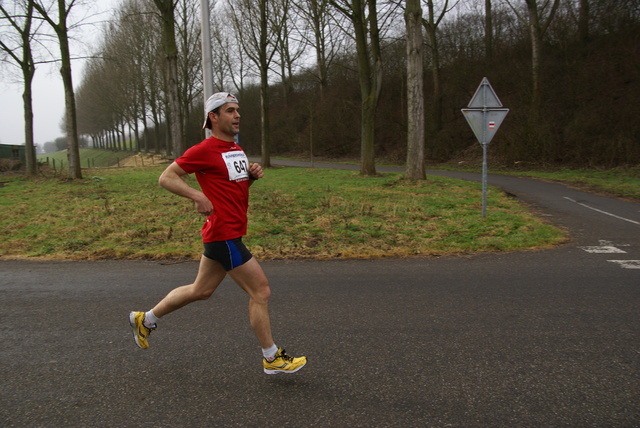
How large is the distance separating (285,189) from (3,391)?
44.0 ft

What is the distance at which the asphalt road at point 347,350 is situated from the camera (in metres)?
2.86

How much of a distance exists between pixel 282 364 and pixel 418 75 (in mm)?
14425

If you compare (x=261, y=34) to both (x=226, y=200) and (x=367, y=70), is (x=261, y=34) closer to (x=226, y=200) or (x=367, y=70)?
(x=367, y=70)

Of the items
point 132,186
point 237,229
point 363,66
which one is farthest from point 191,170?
point 363,66

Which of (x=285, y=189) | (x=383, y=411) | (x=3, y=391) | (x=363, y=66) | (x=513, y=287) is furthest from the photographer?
(x=363, y=66)

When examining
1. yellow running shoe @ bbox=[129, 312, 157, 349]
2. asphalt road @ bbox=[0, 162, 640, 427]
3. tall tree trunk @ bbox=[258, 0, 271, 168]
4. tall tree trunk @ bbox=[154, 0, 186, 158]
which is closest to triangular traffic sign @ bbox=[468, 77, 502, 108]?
asphalt road @ bbox=[0, 162, 640, 427]

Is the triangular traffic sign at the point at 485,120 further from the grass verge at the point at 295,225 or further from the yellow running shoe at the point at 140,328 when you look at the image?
the yellow running shoe at the point at 140,328

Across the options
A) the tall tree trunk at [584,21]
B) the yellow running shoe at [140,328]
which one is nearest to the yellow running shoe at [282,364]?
the yellow running shoe at [140,328]

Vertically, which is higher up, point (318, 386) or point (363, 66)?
point (363, 66)

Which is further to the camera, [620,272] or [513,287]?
[620,272]

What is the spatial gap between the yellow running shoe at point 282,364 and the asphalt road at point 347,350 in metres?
0.08

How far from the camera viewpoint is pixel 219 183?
130 inches

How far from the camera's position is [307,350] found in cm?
377

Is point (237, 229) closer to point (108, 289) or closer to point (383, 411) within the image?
point (383, 411)
